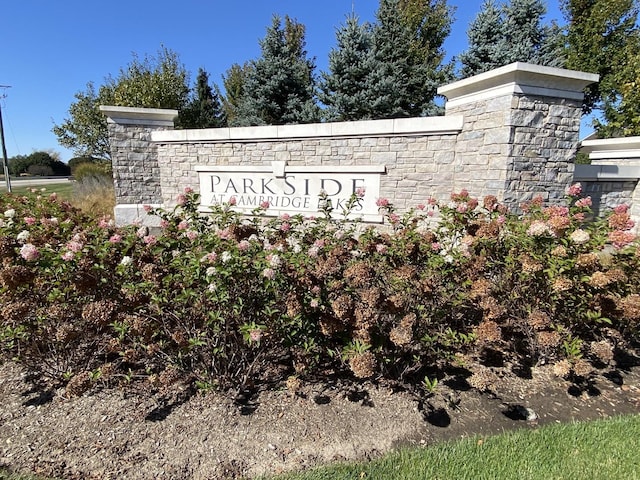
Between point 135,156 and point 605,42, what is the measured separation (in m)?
16.6

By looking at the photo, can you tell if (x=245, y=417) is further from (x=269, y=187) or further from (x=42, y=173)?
(x=42, y=173)

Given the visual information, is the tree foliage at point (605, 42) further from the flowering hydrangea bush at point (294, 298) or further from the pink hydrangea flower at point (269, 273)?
the pink hydrangea flower at point (269, 273)

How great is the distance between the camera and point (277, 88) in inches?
555

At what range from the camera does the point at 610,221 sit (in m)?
2.51

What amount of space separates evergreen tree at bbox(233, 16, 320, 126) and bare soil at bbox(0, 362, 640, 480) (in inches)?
505

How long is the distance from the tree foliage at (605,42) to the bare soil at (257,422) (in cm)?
1292

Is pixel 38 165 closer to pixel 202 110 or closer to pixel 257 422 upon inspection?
pixel 202 110

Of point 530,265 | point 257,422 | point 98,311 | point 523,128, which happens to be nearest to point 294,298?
point 257,422

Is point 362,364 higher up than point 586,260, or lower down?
lower down

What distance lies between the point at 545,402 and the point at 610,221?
138cm

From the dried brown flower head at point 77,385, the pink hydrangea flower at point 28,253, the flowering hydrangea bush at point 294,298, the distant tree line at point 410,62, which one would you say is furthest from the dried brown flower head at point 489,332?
the distant tree line at point 410,62

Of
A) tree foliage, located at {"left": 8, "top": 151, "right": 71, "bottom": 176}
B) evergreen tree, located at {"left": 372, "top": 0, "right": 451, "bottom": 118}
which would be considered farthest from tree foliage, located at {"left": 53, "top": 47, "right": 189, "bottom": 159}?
tree foliage, located at {"left": 8, "top": 151, "right": 71, "bottom": 176}

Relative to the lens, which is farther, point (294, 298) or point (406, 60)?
point (406, 60)

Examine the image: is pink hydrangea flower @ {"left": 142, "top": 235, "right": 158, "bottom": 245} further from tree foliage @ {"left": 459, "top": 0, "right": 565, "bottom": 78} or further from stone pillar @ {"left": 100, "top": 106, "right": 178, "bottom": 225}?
tree foliage @ {"left": 459, "top": 0, "right": 565, "bottom": 78}
